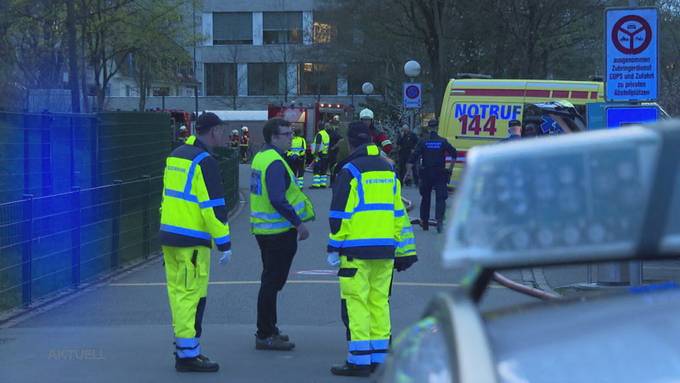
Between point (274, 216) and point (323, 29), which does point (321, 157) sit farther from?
point (323, 29)

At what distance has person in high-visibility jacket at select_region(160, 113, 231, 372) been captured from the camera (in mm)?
7559

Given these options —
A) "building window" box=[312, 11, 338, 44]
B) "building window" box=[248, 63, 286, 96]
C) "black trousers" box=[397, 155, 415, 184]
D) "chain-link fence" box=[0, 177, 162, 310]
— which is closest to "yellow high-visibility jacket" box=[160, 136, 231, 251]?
"chain-link fence" box=[0, 177, 162, 310]

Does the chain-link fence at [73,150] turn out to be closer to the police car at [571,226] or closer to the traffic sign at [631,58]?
the traffic sign at [631,58]

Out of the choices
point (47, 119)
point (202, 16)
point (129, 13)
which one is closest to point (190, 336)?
point (47, 119)

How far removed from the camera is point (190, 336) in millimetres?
7602

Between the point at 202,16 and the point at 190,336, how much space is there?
219 feet

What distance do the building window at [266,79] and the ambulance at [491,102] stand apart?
51.5 metres

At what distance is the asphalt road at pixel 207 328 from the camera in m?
7.85

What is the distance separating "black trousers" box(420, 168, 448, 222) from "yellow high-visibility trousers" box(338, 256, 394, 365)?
32.2 feet

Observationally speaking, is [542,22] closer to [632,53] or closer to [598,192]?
[632,53]

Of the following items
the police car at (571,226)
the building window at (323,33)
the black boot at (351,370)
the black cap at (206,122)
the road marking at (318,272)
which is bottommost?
the road marking at (318,272)

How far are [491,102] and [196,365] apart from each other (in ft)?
49.2

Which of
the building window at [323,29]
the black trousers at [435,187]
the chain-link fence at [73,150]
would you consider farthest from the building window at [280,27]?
the black trousers at [435,187]

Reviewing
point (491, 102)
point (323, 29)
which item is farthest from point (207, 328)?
point (323, 29)
